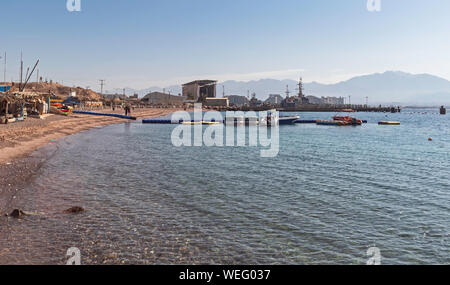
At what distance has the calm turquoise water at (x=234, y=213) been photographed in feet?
40.1

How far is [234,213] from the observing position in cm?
1684

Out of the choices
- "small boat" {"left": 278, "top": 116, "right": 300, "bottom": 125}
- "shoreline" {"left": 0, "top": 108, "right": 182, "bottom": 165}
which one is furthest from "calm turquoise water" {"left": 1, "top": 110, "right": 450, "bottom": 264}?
"small boat" {"left": 278, "top": 116, "right": 300, "bottom": 125}

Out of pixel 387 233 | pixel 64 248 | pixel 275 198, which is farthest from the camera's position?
pixel 275 198

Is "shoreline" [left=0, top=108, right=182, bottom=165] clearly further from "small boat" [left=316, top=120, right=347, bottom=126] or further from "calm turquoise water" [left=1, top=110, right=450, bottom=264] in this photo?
"small boat" [left=316, top=120, right=347, bottom=126]

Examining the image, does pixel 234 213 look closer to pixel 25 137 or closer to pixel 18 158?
pixel 18 158

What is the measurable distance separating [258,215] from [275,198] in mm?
3419

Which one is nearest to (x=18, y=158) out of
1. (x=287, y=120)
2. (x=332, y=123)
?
(x=287, y=120)

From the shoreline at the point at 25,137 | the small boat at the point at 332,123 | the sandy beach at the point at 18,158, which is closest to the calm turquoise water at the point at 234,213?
the sandy beach at the point at 18,158

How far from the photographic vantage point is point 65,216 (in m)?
15.3

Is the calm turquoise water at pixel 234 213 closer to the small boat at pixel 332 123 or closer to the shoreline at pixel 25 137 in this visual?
the shoreline at pixel 25 137

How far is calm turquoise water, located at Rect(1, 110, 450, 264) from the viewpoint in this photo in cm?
1223

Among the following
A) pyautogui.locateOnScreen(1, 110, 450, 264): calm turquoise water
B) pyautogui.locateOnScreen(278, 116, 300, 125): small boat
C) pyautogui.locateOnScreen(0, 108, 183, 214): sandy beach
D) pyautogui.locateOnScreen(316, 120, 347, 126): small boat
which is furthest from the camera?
pyautogui.locateOnScreen(278, 116, 300, 125): small boat

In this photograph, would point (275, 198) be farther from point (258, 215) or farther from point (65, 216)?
point (65, 216)
